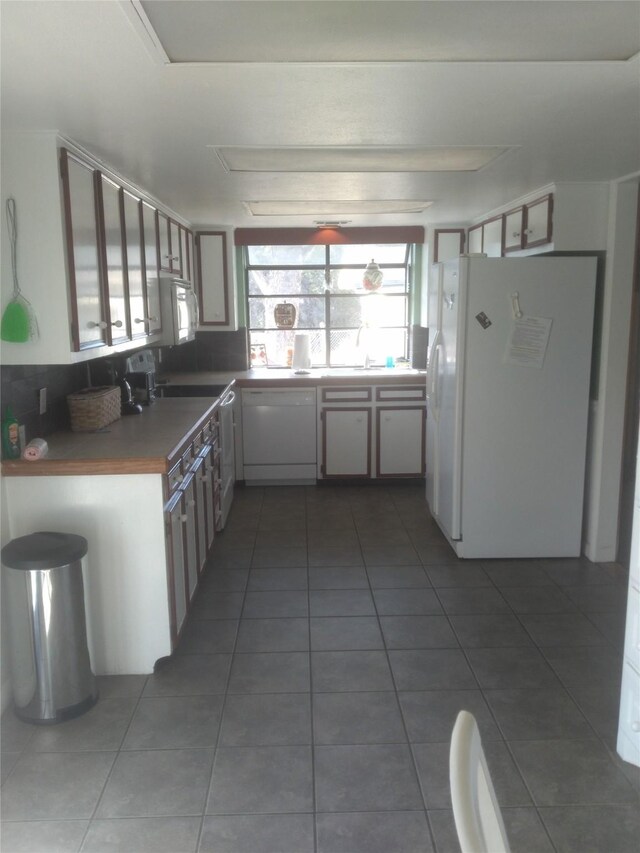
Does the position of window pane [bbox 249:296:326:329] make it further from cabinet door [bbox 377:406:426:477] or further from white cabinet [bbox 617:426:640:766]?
white cabinet [bbox 617:426:640:766]

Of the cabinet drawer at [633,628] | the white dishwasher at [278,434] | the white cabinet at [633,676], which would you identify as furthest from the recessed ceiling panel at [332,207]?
the cabinet drawer at [633,628]

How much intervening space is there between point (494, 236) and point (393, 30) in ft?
11.0

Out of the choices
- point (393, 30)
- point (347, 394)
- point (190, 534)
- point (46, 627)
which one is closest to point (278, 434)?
point (347, 394)

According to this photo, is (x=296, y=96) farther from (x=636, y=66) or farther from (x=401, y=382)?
(x=401, y=382)

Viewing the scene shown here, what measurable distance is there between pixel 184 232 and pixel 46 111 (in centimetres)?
300

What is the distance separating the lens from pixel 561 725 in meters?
2.44

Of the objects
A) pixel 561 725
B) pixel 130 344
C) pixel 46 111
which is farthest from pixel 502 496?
pixel 46 111

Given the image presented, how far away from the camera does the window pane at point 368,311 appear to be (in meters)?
6.27

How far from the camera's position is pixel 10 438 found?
2674 millimetres

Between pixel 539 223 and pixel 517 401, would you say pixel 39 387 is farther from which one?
pixel 539 223

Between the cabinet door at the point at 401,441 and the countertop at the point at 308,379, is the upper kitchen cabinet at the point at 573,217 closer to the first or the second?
the countertop at the point at 308,379

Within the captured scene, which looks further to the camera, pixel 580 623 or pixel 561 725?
pixel 580 623

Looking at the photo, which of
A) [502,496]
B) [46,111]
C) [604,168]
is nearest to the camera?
[46,111]

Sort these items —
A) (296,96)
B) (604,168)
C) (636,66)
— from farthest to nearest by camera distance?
(604,168)
(296,96)
(636,66)
